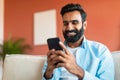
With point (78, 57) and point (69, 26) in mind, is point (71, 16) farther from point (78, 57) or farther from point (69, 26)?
point (78, 57)

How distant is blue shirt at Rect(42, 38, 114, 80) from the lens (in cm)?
137

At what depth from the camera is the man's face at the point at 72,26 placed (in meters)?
1.53

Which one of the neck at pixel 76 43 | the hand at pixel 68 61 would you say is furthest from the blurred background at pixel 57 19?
the hand at pixel 68 61

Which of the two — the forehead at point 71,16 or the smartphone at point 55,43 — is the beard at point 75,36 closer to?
the forehead at point 71,16

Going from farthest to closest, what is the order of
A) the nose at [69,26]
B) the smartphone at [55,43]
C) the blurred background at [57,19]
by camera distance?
the blurred background at [57,19] < the nose at [69,26] < the smartphone at [55,43]

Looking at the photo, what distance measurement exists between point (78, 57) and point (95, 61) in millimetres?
126

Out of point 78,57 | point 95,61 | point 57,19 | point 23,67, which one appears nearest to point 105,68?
point 95,61

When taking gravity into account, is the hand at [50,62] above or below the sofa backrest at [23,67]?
above

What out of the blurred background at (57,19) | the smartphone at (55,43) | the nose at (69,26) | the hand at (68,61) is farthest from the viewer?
the blurred background at (57,19)

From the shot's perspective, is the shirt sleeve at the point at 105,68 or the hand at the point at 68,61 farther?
the shirt sleeve at the point at 105,68

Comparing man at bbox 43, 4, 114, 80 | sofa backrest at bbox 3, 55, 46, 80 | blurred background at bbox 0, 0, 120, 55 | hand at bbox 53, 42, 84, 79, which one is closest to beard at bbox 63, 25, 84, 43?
man at bbox 43, 4, 114, 80

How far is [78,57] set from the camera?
150cm

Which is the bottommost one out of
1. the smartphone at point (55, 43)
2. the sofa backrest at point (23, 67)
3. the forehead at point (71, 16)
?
the sofa backrest at point (23, 67)

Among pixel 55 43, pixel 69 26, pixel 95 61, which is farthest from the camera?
pixel 69 26
